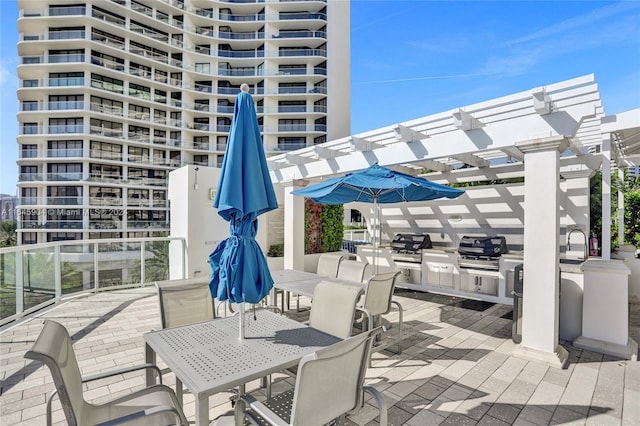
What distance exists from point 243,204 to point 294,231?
5.56 metres

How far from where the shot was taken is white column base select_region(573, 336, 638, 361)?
3529 mm

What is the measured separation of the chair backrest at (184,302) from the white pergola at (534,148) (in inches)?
132

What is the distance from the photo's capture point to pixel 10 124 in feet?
87.3

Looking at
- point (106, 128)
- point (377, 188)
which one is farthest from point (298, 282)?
point (106, 128)

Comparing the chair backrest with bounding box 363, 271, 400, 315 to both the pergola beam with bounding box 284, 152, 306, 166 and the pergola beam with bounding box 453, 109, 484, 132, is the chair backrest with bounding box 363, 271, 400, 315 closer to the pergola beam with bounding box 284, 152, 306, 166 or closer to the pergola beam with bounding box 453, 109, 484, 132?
the pergola beam with bounding box 453, 109, 484, 132

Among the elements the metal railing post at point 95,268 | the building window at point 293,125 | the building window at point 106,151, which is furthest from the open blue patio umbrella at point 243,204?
the building window at point 293,125

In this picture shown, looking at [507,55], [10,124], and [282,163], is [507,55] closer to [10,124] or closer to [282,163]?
[282,163]

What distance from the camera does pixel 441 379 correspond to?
9.91 ft

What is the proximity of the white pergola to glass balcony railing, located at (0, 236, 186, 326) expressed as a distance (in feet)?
13.6

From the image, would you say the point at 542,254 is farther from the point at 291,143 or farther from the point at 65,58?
the point at 65,58

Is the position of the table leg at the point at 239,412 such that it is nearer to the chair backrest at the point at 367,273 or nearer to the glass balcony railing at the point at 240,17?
the chair backrest at the point at 367,273

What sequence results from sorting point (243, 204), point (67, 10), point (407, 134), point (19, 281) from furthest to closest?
1. point (67, 10)
2. point (407, 134)
3. point (19, 281)
4. point (243, 204)

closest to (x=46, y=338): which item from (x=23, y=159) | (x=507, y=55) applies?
(x=507, y=55)

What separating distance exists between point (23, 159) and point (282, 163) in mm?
29058
